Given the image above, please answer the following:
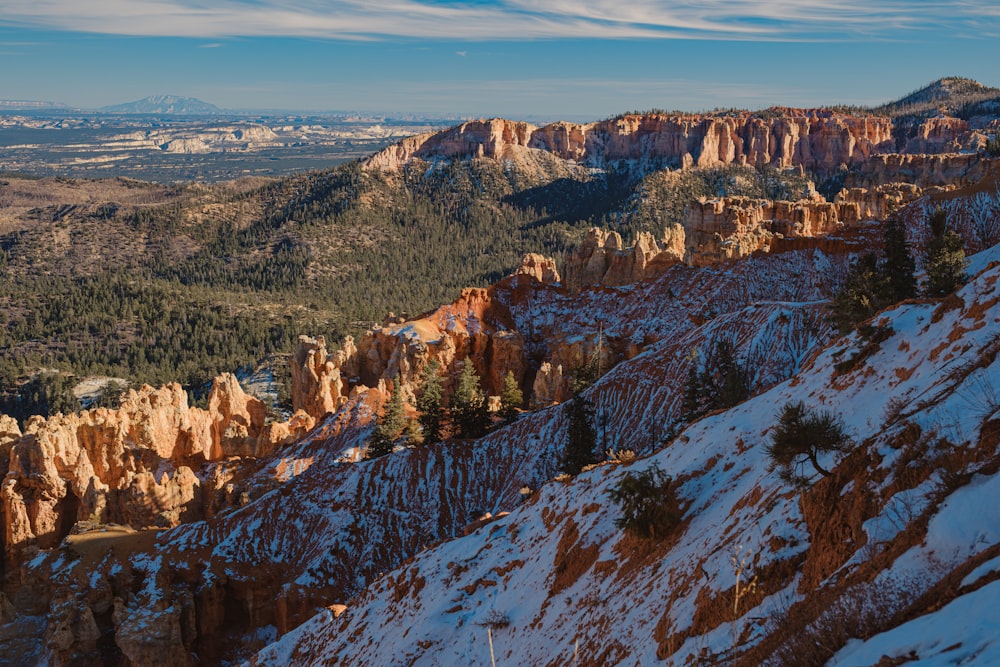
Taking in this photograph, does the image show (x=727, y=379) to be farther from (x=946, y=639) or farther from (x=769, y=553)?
(x=946, y=639)

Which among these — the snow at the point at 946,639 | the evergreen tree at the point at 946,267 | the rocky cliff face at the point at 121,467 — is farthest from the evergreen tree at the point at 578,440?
the snow at the point at 946,639

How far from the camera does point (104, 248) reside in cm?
18125

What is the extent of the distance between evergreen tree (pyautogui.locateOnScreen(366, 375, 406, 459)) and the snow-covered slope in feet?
54.6

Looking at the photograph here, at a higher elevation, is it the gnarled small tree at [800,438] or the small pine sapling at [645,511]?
the gnarled small tree at [800,438]

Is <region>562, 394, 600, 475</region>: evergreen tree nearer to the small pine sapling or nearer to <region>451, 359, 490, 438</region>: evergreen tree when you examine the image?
<region>451, 359, 490, 438</region>: evergreen tree

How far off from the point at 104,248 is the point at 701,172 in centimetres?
15175

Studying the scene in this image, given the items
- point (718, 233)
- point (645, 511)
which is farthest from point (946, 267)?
point (718, 233)

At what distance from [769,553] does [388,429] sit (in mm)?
33838

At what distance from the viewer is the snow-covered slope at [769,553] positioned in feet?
25.7

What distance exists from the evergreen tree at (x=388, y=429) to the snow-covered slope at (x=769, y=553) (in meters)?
16.6

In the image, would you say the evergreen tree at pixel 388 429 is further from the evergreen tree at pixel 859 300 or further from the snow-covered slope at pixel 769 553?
the evergreen tree at pixel 859 300

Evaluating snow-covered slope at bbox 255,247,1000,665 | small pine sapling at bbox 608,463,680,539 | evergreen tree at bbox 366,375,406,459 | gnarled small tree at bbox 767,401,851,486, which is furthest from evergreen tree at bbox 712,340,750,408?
gnarled small tree at bbox 767,401,851,486

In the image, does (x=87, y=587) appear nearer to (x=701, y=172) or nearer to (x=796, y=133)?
(x=701, y=172)

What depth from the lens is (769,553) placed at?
11938mm
